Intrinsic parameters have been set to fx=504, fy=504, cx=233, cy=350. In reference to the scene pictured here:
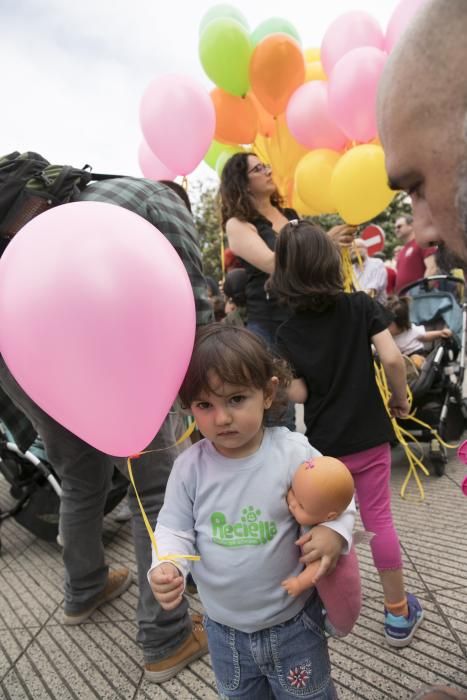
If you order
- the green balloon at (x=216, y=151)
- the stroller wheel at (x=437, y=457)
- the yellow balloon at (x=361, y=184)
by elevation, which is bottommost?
the stroller wheel at (x=437, y=457)

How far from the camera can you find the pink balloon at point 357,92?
2.84 m

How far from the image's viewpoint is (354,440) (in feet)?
5.63

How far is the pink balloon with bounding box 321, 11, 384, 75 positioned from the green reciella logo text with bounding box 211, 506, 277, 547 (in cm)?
355

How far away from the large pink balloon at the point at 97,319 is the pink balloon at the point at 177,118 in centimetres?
208

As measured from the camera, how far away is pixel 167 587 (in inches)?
38.8

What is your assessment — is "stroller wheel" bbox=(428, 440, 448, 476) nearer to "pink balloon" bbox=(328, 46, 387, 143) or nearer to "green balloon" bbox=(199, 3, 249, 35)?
"pink balloon" bbox=(328, 46, 387, 143)

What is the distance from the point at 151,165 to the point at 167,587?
11.7 feet

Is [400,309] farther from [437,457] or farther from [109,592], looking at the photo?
[109,592]

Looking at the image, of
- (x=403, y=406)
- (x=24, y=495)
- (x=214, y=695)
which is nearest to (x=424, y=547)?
(x=403, y=406)

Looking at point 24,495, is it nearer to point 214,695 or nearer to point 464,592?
point 214,695

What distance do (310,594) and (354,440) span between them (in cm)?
65

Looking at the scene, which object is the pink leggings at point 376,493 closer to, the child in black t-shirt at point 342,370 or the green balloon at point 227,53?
the child in black t-shirt at point 342,370

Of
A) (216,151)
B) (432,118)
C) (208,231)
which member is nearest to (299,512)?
(432,118)

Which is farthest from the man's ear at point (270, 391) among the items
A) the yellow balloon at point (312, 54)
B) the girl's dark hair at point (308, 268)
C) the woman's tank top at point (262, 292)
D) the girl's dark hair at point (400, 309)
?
the yellow balloon at point (312, 54)
